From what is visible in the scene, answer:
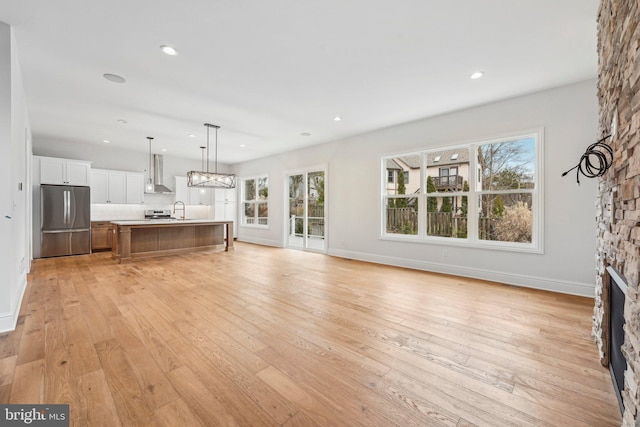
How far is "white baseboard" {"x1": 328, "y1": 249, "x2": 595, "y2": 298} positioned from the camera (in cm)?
359

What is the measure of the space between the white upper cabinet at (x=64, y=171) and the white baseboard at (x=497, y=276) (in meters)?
6.91

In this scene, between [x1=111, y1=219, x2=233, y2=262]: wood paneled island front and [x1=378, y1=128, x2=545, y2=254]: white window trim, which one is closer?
[x1=378, y1=128, x2=545, y2=254]: white window trim

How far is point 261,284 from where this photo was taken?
4.06 m

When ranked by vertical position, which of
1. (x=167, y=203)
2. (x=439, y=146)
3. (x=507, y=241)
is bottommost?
(x=507, y=241)

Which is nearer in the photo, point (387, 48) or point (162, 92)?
point (387, 48)

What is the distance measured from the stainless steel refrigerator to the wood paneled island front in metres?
0.67

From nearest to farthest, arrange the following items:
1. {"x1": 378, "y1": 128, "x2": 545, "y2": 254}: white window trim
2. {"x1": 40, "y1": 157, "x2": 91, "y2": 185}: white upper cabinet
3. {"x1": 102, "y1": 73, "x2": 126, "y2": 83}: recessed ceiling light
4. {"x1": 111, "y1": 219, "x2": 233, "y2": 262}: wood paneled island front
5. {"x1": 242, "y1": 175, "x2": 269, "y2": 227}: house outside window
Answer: {"x1": 102, "y1": 73, "x2": 126, "y2": 83}: recessed ceiling light → {"x1": 378, "y1": 128, "x2": 545, "y2": 254}: white window trim → {"x1": 111, "y1": 219, "x2": 233, "y2": 262}: wood paneled island front → {"x1": 40, "y1": 157, "x2": 91, "y2": 185}: white upper cabinet → {"x1": 242, "y1": 175, "x2": 269, "y2": 227}: house outside window

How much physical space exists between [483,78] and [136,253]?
23.1ft

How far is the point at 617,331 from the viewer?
1.72 m

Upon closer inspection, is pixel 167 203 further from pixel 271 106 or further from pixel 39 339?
pixel 39 339

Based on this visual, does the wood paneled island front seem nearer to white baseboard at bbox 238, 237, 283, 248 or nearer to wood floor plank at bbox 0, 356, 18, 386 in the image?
white baseboard at bbox 238, 237, 283, 248

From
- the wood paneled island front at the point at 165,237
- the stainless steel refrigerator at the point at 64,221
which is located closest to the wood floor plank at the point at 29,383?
the wood paneled island front at the point at 165,237

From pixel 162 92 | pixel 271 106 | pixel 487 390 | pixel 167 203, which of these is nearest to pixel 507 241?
pixel 487 390

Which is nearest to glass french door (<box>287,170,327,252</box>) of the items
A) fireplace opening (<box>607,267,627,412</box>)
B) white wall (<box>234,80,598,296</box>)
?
white wall (<box>234,80,598,296</box>)
